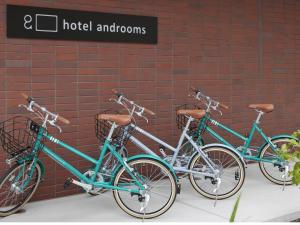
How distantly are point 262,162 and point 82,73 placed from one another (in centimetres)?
246

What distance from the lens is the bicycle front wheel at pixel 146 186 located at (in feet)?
15.1

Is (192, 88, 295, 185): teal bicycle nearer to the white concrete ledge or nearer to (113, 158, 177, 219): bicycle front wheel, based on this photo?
the white concrete ledge

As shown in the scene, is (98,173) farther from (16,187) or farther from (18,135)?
(18,135)

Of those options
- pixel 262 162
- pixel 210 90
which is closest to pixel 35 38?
pixel 210 90

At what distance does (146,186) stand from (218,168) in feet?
3.14

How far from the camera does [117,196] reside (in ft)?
15.3

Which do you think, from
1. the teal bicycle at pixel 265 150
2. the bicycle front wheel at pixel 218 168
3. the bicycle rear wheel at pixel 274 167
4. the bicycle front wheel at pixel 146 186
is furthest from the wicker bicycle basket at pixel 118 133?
the bicycle rear wheel at pixel 274 167

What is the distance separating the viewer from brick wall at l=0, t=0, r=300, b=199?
16.9ft

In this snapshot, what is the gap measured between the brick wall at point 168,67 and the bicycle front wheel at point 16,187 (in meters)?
0.34

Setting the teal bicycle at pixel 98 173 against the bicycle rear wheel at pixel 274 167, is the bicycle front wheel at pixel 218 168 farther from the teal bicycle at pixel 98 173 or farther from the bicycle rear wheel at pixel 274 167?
the bicycle rear wheel at pixel 274 167

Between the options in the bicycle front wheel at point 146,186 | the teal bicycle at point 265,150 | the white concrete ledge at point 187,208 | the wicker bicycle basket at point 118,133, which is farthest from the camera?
the teal bicycle at point 265,150

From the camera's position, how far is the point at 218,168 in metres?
5.21

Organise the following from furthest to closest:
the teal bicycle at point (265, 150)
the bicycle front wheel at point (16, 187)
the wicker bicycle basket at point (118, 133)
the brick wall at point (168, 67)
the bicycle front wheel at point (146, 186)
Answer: the teal bicycle at point (265, 150), the brick wall at point (168, 67), the wicker bicycle basket at point (118, 133), the bicycle front wheel at point (146, 186), the bicycle front wheel at point (16, 187)

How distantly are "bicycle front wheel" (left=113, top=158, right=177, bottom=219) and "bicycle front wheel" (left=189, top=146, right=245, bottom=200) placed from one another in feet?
1.69
